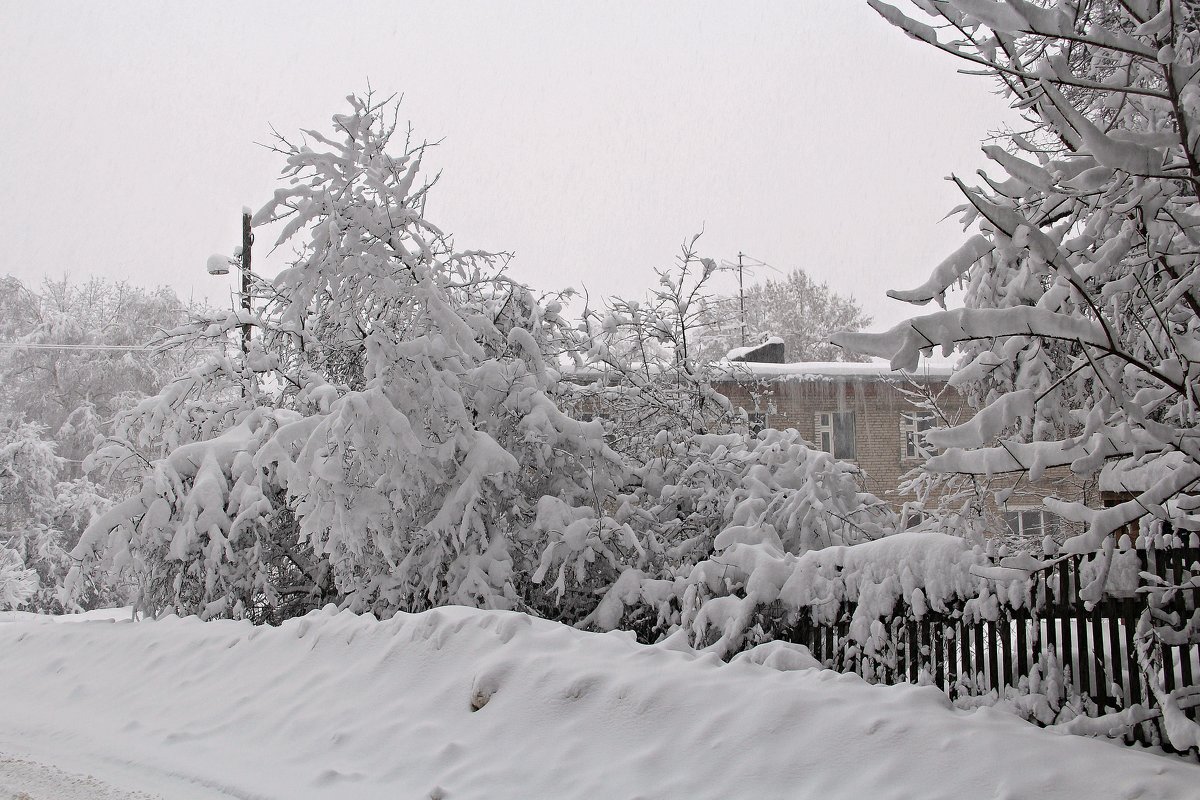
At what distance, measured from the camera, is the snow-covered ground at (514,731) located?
438cm

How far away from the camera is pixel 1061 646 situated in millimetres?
5637

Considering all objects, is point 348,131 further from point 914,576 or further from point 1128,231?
point 1128,231

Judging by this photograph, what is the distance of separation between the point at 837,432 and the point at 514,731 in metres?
23.0

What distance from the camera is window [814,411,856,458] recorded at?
26984 millimetres

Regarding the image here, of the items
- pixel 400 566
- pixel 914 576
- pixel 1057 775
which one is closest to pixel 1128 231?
pixel 1057 775

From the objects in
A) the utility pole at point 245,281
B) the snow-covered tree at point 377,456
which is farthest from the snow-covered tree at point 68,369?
the snow-covered tree at point 377,456

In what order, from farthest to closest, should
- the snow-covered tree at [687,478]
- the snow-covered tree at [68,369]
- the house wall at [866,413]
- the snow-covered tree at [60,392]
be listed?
the snow-covered tree at [68,369] → the snow-covered tree at [60,392] → the house wall at [866,413] → the snow-covered tree at [687,478]

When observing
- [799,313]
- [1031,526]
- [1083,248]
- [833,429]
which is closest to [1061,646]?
[1083,248]

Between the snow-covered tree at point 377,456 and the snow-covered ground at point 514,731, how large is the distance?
60.0 inches

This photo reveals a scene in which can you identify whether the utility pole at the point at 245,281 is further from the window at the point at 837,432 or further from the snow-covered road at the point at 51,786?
the window at the point at 837,432

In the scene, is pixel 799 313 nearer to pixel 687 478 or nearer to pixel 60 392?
pixel 60 392

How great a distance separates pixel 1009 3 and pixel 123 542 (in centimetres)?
1010

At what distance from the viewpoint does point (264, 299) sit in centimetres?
1146

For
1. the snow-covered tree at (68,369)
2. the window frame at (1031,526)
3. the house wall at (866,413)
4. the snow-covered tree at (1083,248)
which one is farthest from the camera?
the snow-covered tree at (68,369)
